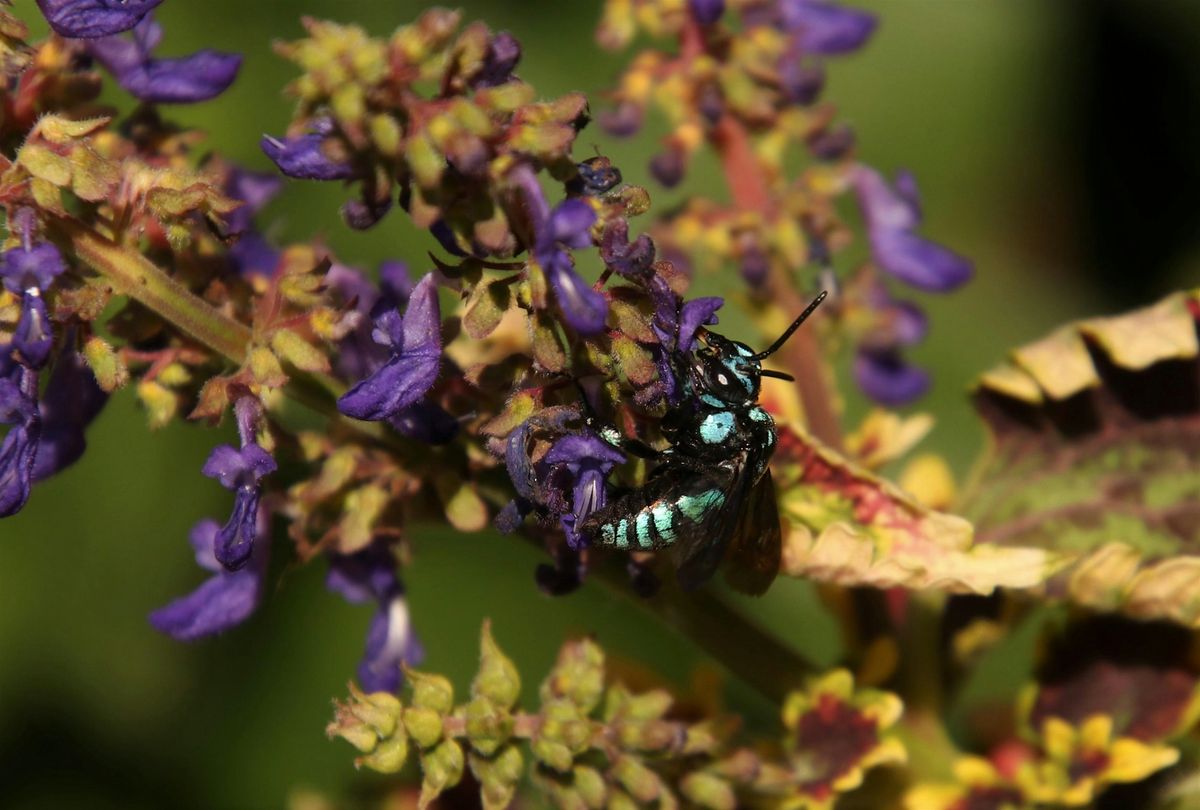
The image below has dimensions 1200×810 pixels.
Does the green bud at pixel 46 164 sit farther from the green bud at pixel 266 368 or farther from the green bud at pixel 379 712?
the green bud at pixel 379 712

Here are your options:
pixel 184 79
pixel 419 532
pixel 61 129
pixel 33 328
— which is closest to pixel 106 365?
pixel 33 328

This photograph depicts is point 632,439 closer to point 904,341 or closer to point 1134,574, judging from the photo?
point 1134,574

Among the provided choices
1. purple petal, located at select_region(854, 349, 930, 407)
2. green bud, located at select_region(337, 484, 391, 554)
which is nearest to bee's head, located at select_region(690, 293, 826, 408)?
green bud, located at select_region(337, 484, 391, 554)

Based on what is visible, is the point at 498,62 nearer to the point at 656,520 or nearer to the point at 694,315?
the point at 694,315

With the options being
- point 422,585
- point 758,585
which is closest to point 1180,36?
point 422,585

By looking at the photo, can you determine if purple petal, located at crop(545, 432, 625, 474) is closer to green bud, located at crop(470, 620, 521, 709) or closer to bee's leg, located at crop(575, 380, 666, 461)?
bee's leg, located at crop(575, 380, 666, 461)

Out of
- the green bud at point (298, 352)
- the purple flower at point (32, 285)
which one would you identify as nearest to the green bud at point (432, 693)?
Result: the green bud at point (298, 352)
